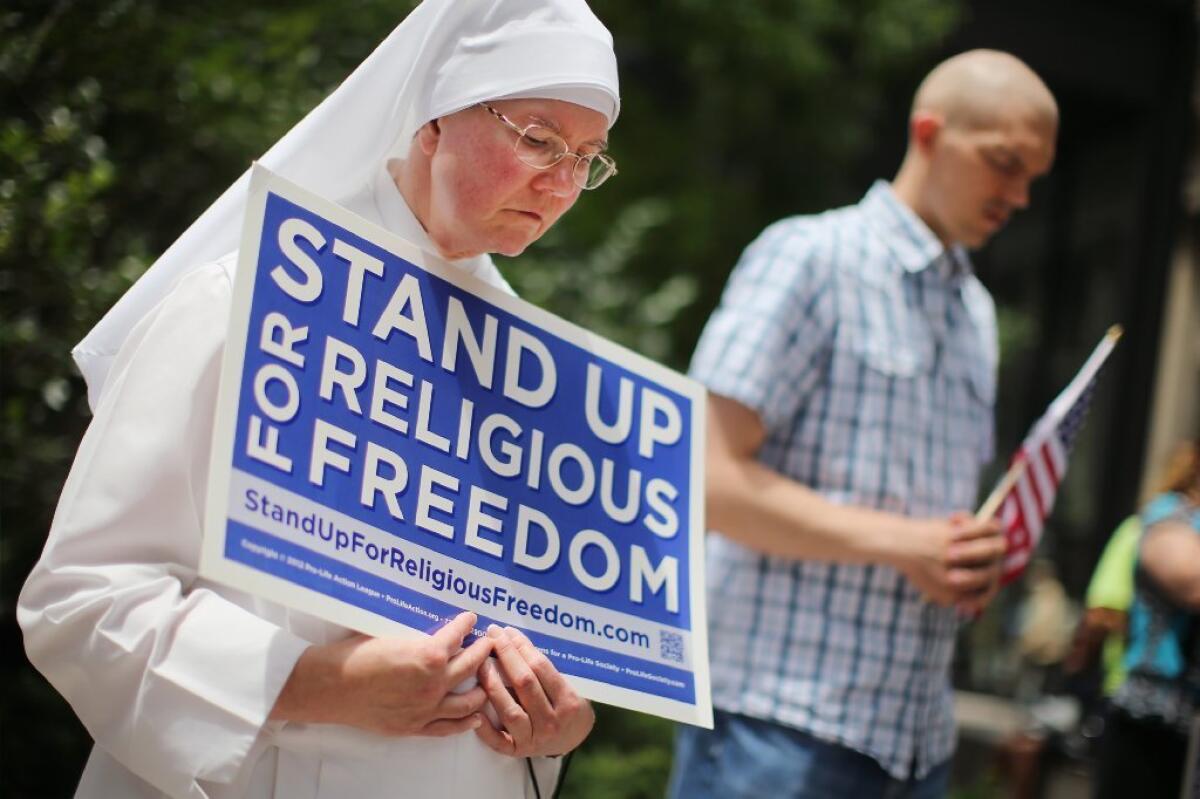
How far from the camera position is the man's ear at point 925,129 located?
2.95 metres

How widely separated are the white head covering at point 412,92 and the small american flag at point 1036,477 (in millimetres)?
1349

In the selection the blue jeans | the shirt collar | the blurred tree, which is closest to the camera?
the blue jeans

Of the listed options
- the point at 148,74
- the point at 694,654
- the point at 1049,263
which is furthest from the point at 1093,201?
the point at 694,654

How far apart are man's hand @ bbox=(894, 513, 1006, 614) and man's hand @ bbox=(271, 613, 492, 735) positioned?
1288mm

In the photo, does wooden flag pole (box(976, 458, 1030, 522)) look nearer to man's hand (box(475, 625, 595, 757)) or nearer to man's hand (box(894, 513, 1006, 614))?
man's hand (box(894, 513, 1006, 614))

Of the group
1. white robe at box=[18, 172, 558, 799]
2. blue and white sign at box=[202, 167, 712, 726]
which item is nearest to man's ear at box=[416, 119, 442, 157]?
blue and white sign at box=[202, 167, 712, 726]

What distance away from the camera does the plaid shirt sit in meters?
2.71

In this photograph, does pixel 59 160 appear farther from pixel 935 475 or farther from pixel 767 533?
pixel 935 475

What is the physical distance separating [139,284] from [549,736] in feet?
2.54

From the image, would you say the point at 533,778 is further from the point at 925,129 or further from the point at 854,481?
the point at 925,129

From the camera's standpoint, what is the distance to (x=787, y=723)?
2678mm

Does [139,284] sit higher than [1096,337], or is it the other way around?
[1096,337]

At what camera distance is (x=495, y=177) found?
1.79 metres

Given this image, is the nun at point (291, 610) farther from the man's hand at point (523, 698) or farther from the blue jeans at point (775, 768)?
the blue jeans at point (775, 768)
